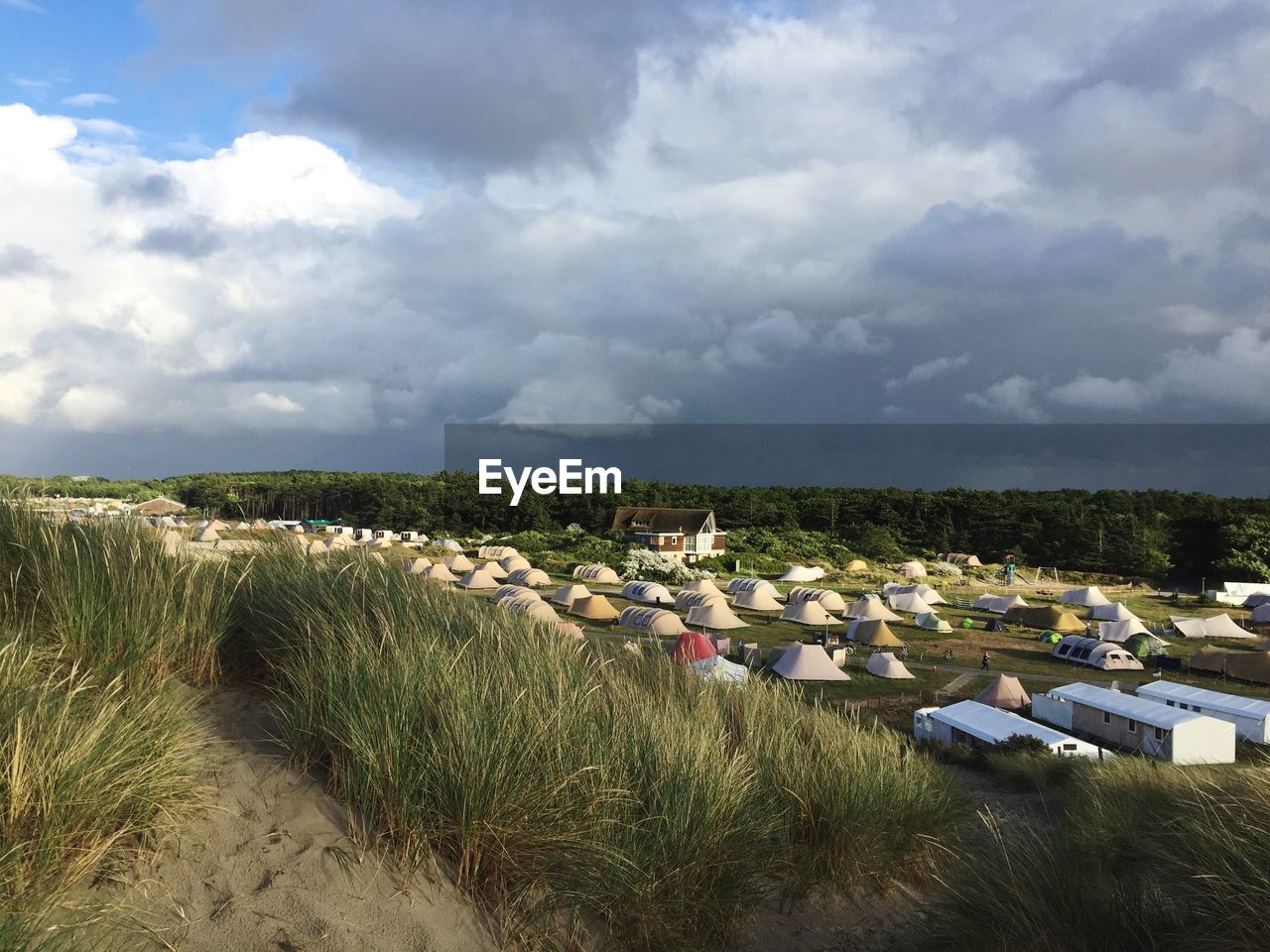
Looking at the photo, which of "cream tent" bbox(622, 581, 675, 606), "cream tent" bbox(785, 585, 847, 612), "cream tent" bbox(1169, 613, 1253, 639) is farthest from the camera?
"cream tent" bbox(622, 581, 675, 606)

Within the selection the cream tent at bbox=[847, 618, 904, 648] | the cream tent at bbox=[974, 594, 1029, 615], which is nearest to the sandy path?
the cream tent at bbox=[847, 618, 904, 648]

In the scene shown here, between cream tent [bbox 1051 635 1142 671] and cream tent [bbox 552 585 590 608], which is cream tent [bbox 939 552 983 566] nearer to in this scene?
cream tent [bbox 1051 635 1142 671]

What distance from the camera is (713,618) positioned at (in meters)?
35.9

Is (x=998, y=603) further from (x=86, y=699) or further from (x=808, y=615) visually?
(x=86, y=699)

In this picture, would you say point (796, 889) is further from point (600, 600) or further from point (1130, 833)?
point (600, 600)

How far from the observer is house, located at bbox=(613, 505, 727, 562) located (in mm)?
66625

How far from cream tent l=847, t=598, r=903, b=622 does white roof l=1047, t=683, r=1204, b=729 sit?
16.8 m

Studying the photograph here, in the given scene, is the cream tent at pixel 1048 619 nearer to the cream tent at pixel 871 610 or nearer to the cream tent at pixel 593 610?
the cream tent at pixel 871 610

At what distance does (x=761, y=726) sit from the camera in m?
6.74

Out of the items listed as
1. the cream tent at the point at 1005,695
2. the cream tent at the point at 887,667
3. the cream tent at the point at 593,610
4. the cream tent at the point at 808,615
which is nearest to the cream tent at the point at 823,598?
the cream tent at the point at 808,615

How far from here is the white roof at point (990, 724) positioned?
1731 centimetres

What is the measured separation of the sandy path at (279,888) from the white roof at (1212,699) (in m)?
22.3

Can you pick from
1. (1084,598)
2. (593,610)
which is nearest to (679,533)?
(593,610)

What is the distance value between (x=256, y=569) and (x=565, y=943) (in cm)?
437
